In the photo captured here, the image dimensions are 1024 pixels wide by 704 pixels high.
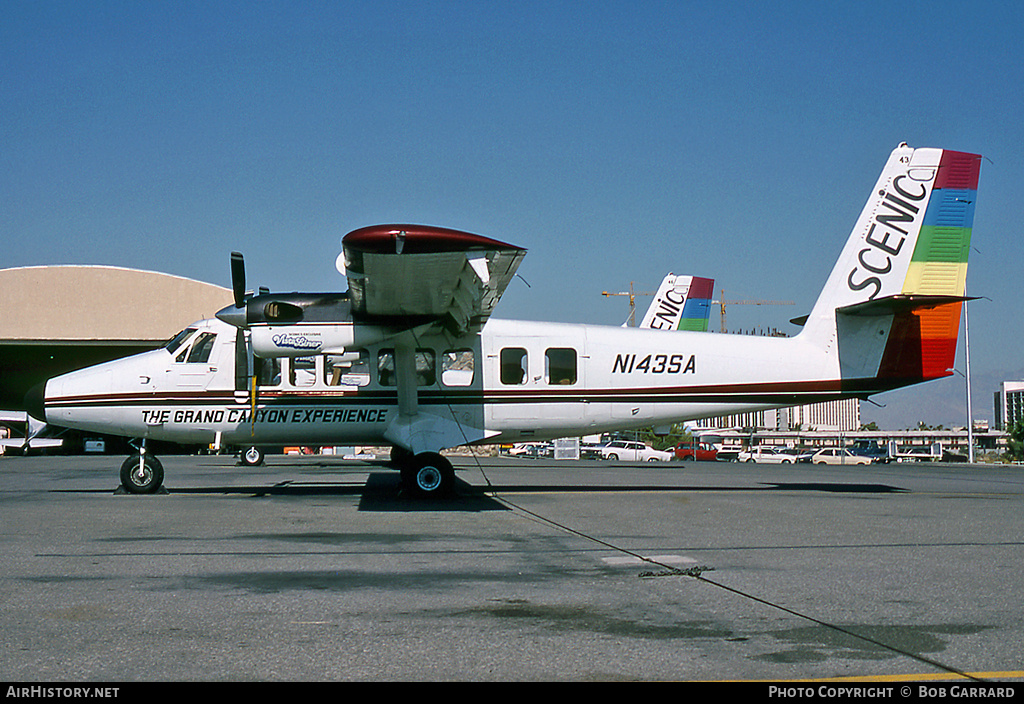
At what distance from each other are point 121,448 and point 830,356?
157ft

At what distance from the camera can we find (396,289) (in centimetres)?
1162

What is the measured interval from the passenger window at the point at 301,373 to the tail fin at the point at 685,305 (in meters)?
19.6

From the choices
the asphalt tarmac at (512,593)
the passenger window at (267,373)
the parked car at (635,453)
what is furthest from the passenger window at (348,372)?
the parked car at (635,453)

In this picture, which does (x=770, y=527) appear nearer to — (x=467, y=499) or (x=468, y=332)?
(x=467, y=499)

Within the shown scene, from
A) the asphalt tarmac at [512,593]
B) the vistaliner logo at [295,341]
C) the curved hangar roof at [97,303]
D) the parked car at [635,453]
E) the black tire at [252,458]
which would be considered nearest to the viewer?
the asphalt tarmac at [512,593]

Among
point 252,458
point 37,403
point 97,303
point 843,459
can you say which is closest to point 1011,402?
point 843,459

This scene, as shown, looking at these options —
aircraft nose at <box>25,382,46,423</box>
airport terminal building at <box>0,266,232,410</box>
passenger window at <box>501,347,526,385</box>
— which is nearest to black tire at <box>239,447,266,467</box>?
aircraft nose at <box>25,382,46,423</box>

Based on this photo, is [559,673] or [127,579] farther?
[127,579]

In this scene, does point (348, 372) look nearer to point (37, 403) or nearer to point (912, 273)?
point (37, 403)

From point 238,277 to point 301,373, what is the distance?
1.89 meters

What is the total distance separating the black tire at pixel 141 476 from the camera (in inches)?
555

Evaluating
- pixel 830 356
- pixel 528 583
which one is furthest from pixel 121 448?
pixel 528 583

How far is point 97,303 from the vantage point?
→ 51125 mm

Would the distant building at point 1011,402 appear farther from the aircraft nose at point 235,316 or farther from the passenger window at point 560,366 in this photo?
the aircraft nose at point 235,316
